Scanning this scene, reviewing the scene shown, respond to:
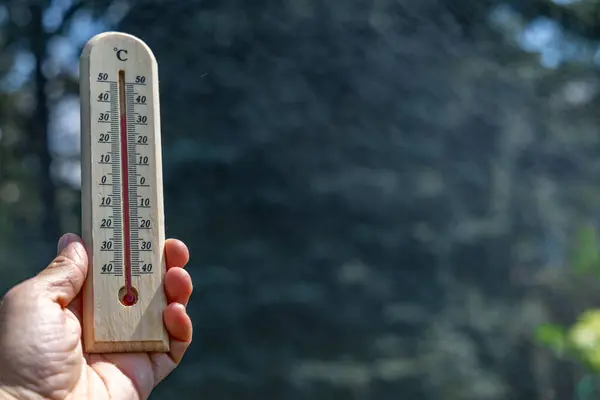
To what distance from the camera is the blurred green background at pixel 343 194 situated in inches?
127

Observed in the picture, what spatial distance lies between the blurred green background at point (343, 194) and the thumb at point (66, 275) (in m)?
2.20

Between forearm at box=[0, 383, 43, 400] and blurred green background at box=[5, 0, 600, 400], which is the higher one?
blurred green background at box=[5, 0, 600, 400]

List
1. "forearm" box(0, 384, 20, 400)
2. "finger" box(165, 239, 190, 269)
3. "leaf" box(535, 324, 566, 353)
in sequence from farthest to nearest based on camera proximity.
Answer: "leaf" box(535, 324, 566, 353)
"finger" box(165, 239, 190, 269)
"forearm" box(0, 384, 20, 400)

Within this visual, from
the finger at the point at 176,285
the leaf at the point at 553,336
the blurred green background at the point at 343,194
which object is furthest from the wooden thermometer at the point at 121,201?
the leaf at the point at 553,336

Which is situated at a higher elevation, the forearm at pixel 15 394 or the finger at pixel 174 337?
the finger at pixel 174 337

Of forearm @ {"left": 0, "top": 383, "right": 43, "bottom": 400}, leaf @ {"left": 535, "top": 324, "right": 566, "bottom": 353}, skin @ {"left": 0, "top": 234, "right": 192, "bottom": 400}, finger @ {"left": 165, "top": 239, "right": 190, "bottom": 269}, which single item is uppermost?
leaf @ {"left": 535, "top": 324, "right": 566, "bottom": 353}

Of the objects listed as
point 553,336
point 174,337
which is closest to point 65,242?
point 174,337

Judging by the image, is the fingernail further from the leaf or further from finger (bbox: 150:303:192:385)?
the leaf

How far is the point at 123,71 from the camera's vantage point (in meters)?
1.05

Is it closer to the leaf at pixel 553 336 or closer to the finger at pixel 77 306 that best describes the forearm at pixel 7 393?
the finger at pixel 77 306

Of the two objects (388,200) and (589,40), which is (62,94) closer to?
(388,200)

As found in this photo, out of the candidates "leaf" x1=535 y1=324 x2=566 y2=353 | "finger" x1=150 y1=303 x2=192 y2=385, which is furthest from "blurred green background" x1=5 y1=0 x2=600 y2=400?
"finger" x1=150 y1=303 x2=192 y2=385

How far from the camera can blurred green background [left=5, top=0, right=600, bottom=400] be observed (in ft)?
10.6

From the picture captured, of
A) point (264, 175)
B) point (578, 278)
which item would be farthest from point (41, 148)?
point (578, 278)
